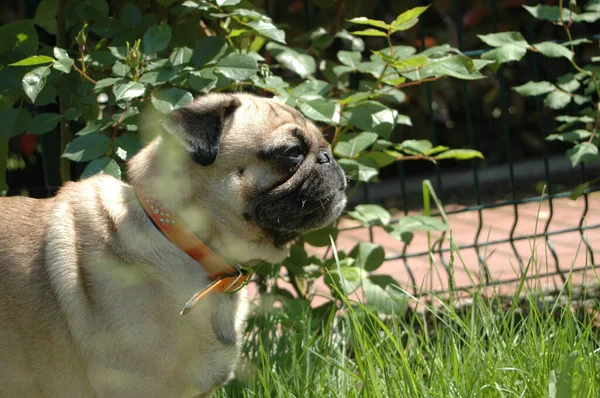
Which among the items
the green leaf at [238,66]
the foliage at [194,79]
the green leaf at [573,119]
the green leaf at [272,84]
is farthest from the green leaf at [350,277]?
the green leaf at [573,119]

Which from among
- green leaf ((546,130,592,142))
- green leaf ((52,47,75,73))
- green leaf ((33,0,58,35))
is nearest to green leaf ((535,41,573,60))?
green leaf ((546,130,592,142))

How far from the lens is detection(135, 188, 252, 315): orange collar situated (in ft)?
9.14

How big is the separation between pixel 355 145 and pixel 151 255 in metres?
1.32

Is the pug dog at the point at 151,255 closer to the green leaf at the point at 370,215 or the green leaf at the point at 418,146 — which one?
the green leaf at the point at 370,215

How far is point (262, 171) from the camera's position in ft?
9.77

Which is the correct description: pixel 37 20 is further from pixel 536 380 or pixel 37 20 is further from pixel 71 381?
pixel 536 380

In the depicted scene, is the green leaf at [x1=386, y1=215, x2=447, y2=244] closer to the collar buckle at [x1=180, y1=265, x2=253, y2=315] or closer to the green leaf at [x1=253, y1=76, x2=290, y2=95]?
the green leaf at [x1=253, y1=76, x2=290, y2=95]

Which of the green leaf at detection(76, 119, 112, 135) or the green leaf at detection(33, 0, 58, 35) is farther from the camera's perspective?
the green leaf at detection(33, 0, 58, 35)

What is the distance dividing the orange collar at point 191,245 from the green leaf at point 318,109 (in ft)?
2.69

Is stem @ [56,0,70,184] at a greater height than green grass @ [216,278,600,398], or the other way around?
stem @ [56,0,70,184]

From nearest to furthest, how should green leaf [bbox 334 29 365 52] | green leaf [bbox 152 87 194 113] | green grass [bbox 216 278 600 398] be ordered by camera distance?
green grass [bbox 216 278 600 398] < green leaf [bbox 152 87 194 113] < green leaf [bbox 334 29 365 52]

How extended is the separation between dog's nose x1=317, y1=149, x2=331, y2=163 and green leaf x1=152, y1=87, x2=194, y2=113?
0.57m

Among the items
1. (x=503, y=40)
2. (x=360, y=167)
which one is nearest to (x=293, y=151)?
(x=360, y=167)

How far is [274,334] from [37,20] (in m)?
1.80
